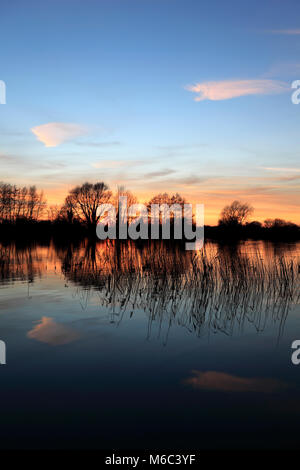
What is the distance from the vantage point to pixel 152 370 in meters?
6.33

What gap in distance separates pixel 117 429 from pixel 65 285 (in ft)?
36.7

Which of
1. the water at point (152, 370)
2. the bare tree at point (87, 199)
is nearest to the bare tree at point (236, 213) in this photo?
the bare tree at point (87, 199)

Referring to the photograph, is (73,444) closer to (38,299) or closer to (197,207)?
(38,299)

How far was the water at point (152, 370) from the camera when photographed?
4.45 m

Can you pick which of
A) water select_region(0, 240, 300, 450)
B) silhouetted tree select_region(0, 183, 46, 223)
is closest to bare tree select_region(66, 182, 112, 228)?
silhouetted tree select_region(0, 183, 46, 223)

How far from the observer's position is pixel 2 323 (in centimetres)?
916

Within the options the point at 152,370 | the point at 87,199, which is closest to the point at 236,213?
the point at 87,199

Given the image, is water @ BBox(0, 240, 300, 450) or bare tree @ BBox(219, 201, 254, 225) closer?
water @ BBox(0, 240, 300, 450)

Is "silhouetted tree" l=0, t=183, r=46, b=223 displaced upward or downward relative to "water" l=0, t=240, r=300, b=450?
upward

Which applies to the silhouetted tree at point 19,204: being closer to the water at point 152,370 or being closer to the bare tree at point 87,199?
the bare tree at point 87,199

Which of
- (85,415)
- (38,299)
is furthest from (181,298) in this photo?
(85,415)

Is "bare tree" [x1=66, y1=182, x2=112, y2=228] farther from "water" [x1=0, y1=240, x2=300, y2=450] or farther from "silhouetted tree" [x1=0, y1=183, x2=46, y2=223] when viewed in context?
"water" [x1=0, y1=240, x2=300, y2=450]

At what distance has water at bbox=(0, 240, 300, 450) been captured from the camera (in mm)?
4453

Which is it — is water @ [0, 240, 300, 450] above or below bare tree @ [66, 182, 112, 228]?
below
